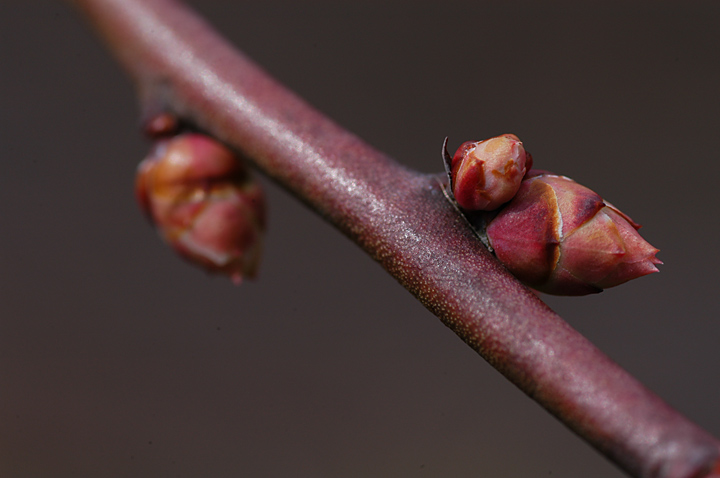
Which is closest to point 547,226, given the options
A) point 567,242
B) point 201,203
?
point 567,242

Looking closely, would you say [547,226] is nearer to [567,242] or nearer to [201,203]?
[567,242]

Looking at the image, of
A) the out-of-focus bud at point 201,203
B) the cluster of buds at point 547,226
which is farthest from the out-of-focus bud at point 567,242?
the out-of-focus bud at point 201,203

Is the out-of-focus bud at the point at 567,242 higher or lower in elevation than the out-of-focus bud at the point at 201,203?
higher

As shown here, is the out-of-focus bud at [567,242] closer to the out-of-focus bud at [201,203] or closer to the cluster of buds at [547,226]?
the cluster of buds at [547,226]

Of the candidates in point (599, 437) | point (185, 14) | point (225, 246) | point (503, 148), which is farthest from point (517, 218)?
point (185, 14)

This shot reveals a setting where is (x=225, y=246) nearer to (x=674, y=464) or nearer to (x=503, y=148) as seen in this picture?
(x=503, y=148)

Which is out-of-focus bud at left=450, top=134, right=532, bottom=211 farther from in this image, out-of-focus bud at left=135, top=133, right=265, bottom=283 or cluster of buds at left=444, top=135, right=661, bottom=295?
out-of-focus bud at left=135, top=133, right=265, bottom=283

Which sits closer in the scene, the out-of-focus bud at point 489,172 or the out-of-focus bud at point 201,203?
the out-of-focus bud at point 489,172
